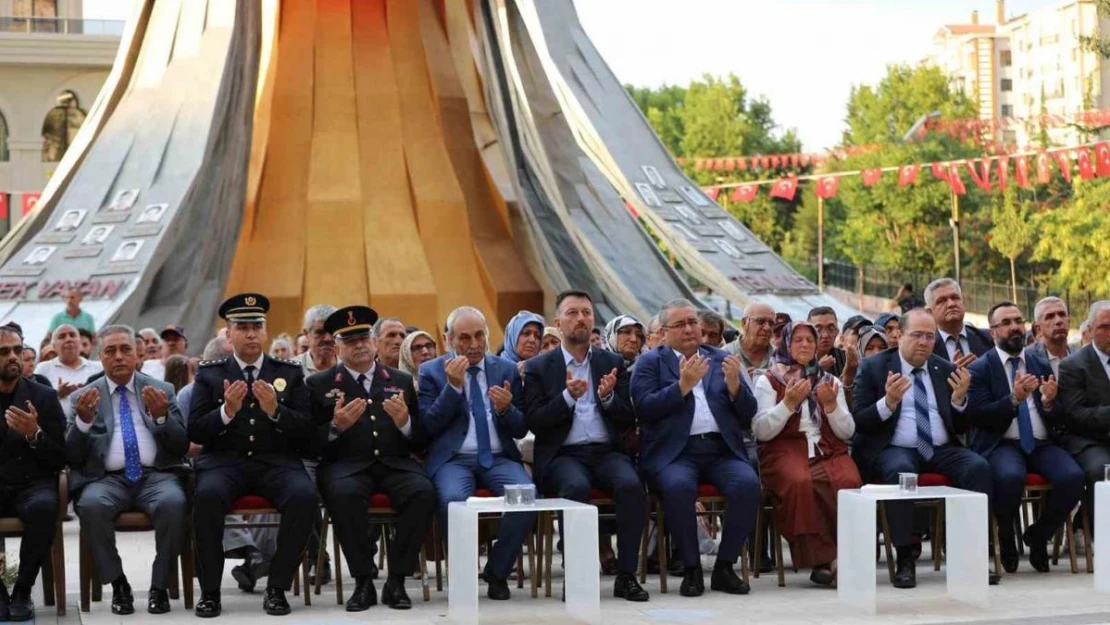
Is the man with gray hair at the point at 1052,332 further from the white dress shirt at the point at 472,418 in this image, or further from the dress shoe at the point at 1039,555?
the white dress shirt at the point at 472,418

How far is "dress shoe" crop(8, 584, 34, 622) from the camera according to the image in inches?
326

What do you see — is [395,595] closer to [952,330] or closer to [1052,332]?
[952,330]

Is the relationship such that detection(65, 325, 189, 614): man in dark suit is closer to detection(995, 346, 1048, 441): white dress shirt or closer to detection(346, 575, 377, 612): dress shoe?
detection(346, 575, 377, 612): dress shoe

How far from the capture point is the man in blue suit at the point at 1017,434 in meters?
9.56

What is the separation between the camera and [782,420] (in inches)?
367

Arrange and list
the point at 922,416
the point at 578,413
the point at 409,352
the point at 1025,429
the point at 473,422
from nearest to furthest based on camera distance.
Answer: the point at 473,422 → the point at 578,413 → the point at 922,416 → the point at 1025,429 → the point at 409,352

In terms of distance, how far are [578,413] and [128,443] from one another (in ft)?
7.56

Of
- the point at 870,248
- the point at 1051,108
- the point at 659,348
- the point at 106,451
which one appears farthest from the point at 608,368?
the point at 1051,108

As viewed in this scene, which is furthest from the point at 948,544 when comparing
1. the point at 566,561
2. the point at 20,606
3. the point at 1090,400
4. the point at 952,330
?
the point at 20,606

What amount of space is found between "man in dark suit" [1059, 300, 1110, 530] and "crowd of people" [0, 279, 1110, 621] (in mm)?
12

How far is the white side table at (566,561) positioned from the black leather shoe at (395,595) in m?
0.49

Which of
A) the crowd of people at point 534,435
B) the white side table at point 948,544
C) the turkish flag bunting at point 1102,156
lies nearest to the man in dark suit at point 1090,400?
the crowd of people at point 534,435

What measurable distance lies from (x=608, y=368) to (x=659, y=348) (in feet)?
0.96

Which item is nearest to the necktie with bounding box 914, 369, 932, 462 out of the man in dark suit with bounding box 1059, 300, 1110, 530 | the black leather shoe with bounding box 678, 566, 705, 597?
the man in dark suit with bounding box 1059, 300, 1110, 530
